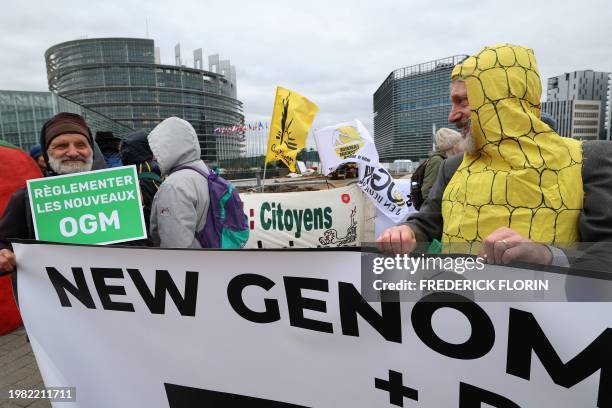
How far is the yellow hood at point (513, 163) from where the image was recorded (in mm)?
1314

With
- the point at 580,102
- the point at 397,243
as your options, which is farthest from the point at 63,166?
the point at 580,102

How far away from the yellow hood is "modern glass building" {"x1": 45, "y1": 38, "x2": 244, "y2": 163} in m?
91.6

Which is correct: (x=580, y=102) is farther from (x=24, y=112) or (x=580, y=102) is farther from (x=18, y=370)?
(x=18, y=370)

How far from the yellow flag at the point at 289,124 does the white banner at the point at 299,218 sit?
59.6 inches

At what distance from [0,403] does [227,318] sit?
2572 millimetres

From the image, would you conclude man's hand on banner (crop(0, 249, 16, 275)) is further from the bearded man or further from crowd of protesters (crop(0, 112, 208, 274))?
the bearded man

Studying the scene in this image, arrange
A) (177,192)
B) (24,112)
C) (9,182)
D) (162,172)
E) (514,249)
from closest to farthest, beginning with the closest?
(514,249), (177,192), (162,172), (9,182), (24,112)

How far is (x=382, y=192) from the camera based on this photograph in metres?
5.91

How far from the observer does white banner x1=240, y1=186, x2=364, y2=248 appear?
5672 millimetres

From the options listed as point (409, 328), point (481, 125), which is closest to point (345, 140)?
point (481, 125)

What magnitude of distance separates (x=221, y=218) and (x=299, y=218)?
321 cm

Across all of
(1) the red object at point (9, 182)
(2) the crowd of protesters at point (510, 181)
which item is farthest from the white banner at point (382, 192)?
(1) the red object at point (9, 182)

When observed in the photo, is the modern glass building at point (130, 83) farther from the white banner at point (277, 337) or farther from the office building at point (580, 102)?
the white banner at point (277, 337)

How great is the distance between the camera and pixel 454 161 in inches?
74.3
